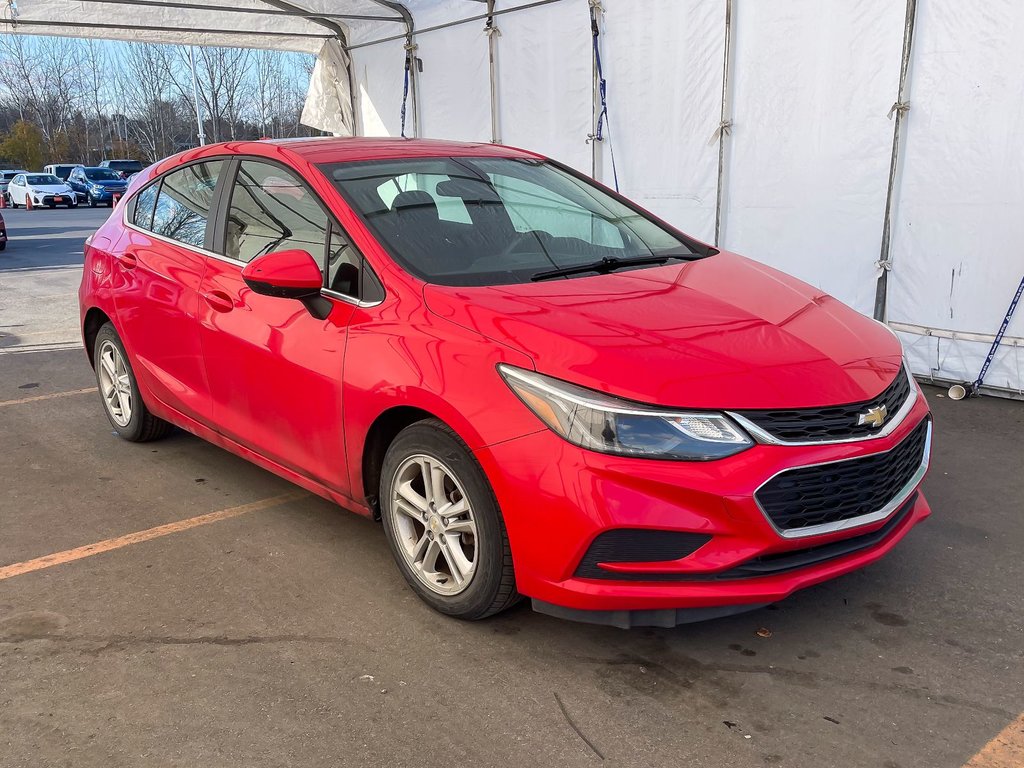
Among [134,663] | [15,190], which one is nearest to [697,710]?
[134,663]

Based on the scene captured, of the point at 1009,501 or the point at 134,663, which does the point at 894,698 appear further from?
the point at 134,663

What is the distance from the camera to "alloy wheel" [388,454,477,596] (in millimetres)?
3021

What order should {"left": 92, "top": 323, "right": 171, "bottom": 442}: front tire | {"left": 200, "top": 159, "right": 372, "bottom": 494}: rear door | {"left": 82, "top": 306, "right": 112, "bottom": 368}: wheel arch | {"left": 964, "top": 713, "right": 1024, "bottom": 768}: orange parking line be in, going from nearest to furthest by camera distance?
{"left": 964, "top": 713, "right": 1024, "bottom": 768}: orange parking line
{"left": 200, "top": 159, "right": 372, "bottom": 494}: rear door
{"left": 92, "top": 323, "right": 171, "bottom": 442}: front tire
{"left": 82, "top": 306, "right": 112, "bottom": 368}: wheel arch

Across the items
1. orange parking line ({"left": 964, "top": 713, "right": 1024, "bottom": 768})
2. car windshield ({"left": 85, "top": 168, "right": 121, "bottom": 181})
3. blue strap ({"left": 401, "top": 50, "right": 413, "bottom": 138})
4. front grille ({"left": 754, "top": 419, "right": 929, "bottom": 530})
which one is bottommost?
car windshield ({"left": 85, "top": 168, "right": 121, "bottom": 181})

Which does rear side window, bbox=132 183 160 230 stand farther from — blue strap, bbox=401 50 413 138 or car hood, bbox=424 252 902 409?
blue strap, bbox=401 50 413 138

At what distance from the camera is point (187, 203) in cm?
448

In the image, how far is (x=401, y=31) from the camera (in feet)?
36.3

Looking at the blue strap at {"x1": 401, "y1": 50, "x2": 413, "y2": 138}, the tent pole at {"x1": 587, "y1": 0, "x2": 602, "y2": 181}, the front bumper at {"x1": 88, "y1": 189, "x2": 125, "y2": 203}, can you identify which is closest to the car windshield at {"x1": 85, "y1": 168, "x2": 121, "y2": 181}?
the front bumper at {"x1": 88, "y1": 189, "x2": 125, "y2": 203}

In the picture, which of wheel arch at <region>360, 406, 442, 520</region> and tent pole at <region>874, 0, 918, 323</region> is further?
tent pole at <region>874, 0, 918, 323</region>

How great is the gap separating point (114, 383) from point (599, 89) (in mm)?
5197

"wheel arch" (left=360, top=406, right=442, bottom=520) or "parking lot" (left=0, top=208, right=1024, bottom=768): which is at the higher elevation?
"wheel arch" (left=360, top=406, right=442, bottom=520)

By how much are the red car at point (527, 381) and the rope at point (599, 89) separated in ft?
13.8

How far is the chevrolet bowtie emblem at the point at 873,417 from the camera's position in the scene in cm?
279

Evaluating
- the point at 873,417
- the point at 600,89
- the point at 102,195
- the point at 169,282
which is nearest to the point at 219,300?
the point at 169,282
